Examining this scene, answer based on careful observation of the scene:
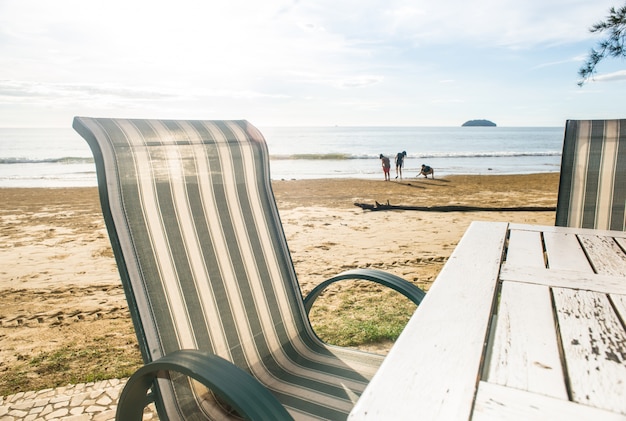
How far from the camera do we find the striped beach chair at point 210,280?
1239 millimetres

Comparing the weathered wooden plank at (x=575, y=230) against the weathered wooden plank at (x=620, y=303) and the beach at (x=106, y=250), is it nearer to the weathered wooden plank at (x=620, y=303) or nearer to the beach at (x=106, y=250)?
the weathered wooden plank at (x=620, y=303)

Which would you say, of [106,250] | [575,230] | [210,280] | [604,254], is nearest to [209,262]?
[210,280]

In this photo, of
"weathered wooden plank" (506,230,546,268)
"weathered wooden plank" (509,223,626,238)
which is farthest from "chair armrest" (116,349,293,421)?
"weathered wooden plank" (509,223,626,238)

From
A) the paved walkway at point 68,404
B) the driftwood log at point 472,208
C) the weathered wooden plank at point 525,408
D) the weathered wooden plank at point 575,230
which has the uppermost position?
the weathered wooden plank at point 575,230

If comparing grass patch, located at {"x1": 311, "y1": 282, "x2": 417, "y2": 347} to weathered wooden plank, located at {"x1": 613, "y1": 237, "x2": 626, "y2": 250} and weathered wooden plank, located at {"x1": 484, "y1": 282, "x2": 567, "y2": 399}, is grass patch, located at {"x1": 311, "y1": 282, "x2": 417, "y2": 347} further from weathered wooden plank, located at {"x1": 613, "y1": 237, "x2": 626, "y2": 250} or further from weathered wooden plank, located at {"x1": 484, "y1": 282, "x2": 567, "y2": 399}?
weathered wooden plank, located at {"x1": 484, "y1": 282, "x2": 567, "y2": 399}

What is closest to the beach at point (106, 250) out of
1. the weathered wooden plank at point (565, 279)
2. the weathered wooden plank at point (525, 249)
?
the weathered wooden plank at point (525, 249)

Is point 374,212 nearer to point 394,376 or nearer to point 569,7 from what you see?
point 569,7

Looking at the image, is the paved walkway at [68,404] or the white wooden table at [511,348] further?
the paved walkway at [68,404]

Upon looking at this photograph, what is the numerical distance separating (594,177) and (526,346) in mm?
2080

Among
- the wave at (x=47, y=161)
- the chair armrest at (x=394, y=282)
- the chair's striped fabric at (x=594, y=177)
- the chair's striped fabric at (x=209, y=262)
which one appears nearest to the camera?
the chair's striped fabric at (x=209, y=262)

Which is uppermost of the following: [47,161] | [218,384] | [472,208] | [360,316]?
[47,161]

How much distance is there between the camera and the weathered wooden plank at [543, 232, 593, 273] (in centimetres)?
135

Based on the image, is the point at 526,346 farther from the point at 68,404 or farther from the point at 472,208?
the point at 472,208

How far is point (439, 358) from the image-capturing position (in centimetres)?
74
